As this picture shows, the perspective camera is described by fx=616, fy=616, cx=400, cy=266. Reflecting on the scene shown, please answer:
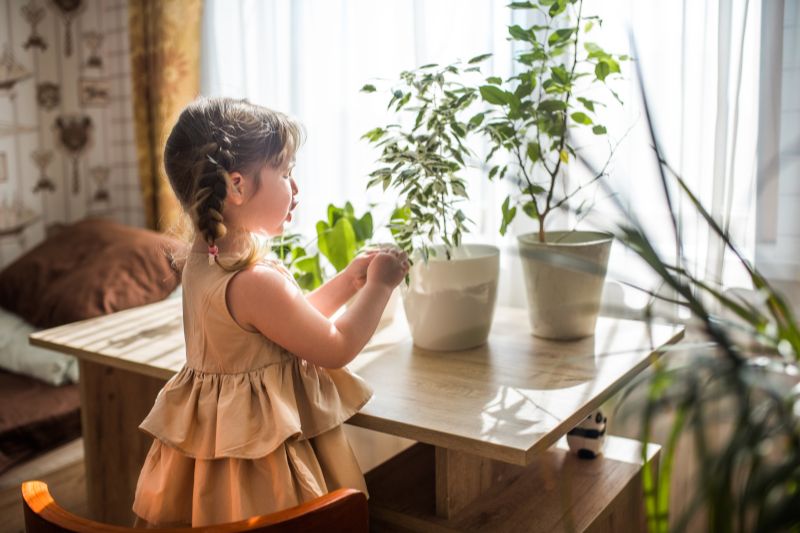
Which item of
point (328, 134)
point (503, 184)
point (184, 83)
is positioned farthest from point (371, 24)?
point (184, 83)

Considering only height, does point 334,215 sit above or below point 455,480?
above

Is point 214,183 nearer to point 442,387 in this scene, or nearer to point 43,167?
point 442,387

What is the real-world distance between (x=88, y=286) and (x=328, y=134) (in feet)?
2.91

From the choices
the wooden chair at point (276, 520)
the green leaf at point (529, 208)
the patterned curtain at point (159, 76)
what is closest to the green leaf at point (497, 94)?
the green leaf at point (529, 208)

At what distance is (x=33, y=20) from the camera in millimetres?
2689

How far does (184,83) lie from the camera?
2.35 m

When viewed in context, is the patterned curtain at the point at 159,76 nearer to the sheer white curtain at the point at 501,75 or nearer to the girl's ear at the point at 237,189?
the sheer white curtain at the point at 501,75

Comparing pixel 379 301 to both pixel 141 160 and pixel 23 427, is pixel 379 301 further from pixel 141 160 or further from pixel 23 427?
pixel 141 160

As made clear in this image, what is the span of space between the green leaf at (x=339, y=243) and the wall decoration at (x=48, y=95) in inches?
85.1

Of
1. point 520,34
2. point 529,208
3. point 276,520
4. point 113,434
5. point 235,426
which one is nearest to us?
point 276,520

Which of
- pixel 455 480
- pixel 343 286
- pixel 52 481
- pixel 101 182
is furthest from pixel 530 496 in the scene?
pixel 101 182

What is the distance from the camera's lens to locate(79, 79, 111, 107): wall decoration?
9.14 feet

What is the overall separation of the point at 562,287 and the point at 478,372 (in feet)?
0.80

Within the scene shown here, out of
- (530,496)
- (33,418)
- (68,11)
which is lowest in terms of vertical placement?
(33,418)
